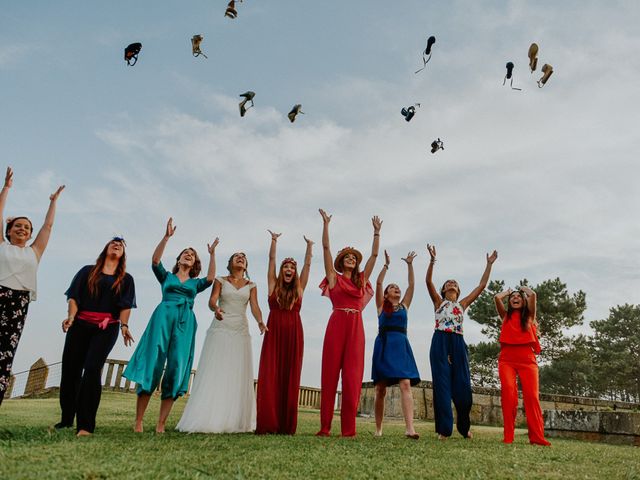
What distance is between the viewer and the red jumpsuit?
5.57m

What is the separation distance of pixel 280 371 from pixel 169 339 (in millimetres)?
1208

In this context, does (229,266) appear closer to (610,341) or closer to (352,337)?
(352,337)

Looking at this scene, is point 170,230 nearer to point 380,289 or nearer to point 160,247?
point 160,247

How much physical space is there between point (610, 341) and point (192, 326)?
37969 millimetres

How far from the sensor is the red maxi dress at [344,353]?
16.9 ft

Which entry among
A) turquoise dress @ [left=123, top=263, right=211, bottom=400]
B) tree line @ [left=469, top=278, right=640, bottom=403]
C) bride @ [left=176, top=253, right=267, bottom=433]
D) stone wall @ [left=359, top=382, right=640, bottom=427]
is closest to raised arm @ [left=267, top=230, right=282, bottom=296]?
bride @ [left=176, top=253, right=267, bottom=433]

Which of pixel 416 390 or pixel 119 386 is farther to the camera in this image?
pixel 119 386

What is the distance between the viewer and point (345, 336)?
17.6ft

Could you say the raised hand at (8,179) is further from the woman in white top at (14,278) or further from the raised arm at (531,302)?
the raised arm at (531,302)

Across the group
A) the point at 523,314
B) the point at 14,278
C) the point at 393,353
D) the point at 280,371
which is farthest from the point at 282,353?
the point at 523,314

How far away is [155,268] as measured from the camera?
5.15 metres

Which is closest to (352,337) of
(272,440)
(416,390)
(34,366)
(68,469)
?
(272,440)

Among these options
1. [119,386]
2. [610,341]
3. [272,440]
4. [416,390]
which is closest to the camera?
[272,440]

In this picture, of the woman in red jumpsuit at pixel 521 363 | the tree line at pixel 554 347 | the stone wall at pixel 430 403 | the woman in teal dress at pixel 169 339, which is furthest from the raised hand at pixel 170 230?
the tree line at pixel 554 347
